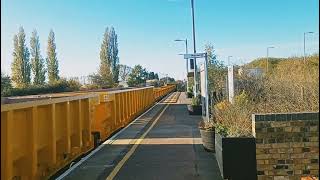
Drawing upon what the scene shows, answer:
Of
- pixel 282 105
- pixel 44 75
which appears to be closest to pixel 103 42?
pixel 44 75

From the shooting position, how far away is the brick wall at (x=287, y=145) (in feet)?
26.5

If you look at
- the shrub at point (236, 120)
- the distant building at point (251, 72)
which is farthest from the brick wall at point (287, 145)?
the distant building at point (251, 72)

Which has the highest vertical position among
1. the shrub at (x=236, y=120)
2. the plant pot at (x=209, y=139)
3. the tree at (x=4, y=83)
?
the tree at (x=4, y=83)

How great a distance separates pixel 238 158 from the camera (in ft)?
27.8

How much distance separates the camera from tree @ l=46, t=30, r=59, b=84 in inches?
3393

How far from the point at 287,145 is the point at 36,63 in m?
78.6

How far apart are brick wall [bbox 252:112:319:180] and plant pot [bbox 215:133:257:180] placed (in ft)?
0.42

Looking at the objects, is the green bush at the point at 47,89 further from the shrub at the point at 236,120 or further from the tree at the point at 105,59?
the shrub at the point at 236,120

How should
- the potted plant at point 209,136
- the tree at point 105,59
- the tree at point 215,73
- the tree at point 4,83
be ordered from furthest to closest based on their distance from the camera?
the tree at point 105,59 → the tree at point 215,73 → the potted plant at point 209,136 → the tree at point 4,83

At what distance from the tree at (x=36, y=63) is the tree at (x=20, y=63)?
138 cm

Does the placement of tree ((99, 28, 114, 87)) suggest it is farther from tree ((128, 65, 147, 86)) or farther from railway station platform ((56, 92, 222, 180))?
railway station platform ((56, 92, 222, 180))

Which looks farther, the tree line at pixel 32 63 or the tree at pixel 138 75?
the tree at pixel 138 75

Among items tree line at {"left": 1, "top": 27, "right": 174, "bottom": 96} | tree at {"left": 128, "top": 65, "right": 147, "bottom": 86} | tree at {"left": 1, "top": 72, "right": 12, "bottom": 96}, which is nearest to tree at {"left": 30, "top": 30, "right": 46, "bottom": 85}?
tree line at {"left": 1, "top": 27, "right": 174, "bottom": 96}

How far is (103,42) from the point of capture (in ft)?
354
